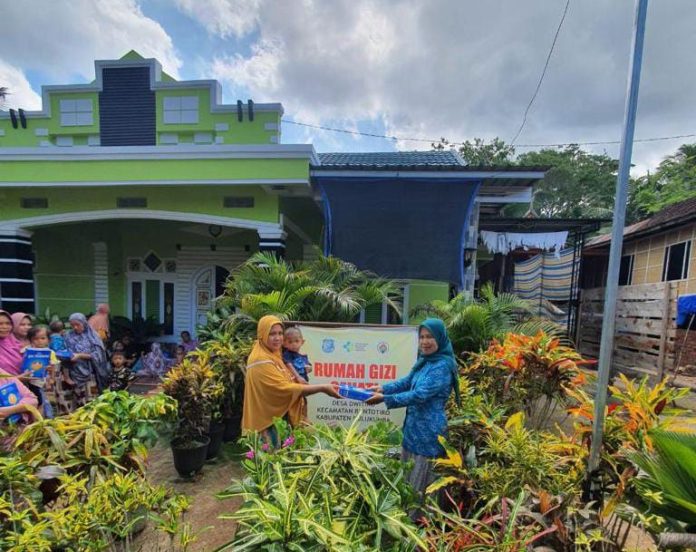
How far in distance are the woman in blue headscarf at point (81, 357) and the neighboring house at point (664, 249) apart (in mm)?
11537

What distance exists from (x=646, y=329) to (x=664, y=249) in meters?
2.92

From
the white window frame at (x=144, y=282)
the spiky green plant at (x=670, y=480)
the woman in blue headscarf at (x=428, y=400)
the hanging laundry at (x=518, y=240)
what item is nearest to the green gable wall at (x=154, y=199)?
the white window frame at (x=144, y=282)

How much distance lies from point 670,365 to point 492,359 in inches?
285

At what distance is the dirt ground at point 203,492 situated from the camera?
2459 mm

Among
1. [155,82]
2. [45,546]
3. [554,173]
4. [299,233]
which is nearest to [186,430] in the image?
[45,546]

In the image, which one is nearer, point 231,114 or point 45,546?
point 45,546

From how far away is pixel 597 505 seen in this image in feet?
5.78

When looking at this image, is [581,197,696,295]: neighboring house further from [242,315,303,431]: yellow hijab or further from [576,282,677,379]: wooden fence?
[242,315,303,431]: yellow hijab

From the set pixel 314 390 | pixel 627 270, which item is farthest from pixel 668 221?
pixel 314 390

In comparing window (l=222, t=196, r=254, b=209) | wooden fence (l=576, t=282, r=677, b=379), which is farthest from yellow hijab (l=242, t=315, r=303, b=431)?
wooden fence (l=576, t=282, r=677, b=379)

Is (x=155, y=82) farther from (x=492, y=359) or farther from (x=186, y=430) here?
(x=492, y=359)

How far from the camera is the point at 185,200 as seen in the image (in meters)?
6.36

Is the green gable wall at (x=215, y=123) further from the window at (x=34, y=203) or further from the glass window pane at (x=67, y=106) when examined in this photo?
the window at (x=34, y=203)

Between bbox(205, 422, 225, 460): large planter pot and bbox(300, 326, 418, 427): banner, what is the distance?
1.04 m
